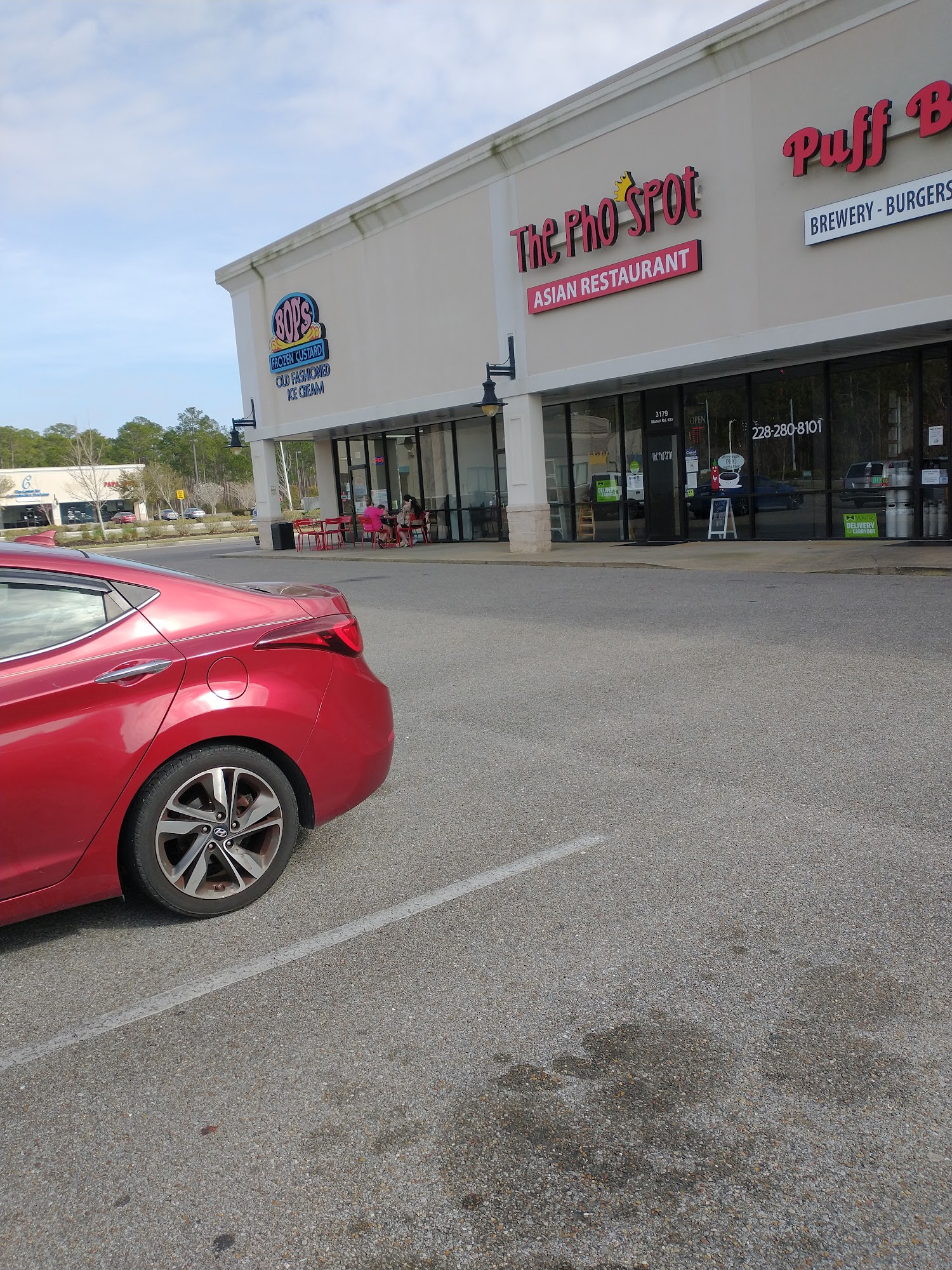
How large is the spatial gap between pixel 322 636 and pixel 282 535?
26.9 m

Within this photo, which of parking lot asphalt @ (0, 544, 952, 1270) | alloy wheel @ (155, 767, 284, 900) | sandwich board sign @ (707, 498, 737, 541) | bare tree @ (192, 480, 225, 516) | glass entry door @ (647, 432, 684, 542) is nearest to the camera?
parking lot asphalt @ (0, 544, 952, 1270)

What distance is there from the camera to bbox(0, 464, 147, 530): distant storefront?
9231 centimetres

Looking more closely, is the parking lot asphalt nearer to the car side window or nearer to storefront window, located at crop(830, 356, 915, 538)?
the car side window

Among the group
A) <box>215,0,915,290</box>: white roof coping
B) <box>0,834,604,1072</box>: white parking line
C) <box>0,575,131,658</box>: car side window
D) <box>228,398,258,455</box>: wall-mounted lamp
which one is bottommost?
<box>0,834,604,1072</box>: white parking line

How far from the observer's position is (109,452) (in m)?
134

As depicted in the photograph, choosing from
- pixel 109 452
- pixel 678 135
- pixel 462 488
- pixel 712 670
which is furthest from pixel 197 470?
pixel 712 670

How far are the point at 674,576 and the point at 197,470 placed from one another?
113891 mm

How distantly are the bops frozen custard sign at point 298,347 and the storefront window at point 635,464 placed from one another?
8.75 meters

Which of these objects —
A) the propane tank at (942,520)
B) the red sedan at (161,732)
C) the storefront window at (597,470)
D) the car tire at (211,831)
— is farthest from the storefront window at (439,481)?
the car tire at (211,831)

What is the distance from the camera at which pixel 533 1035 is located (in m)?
3.04

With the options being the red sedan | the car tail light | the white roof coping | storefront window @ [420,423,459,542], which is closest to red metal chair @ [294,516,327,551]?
storefront window @ [420,423,459,542]

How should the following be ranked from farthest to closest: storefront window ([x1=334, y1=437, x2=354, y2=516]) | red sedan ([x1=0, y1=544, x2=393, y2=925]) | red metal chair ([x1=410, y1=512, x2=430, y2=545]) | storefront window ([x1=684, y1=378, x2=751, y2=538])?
1. storefront window ([x1=334, y1=437, x2=354, y2=516])
2. red metal chair ([x1=410, y1=512, x2=430, y2=545])
3. storefront window ([x1=684, y1=378, x2=751, y2=538])
4. red sedan ([x1=0, y1=544, x2=393, y2=925])

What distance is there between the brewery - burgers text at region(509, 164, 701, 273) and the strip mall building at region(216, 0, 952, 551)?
5 cm

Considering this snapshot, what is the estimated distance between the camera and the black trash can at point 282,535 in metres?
30.4
